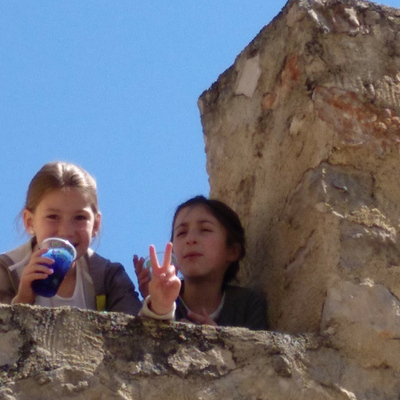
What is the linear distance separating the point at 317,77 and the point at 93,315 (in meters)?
1.10

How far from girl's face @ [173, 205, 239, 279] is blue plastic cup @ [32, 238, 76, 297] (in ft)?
1.83

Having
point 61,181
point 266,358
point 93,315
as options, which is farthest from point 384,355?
point 61,181

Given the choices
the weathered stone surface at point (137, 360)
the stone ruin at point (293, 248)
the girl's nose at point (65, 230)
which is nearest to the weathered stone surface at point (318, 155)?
the stone ruin at point (293, 248)

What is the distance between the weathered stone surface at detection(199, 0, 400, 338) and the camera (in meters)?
2.93

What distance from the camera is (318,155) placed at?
121 inches

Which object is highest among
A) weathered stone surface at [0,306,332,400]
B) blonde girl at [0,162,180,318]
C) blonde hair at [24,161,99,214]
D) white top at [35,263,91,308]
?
blonde hair at [24,161,99,214]

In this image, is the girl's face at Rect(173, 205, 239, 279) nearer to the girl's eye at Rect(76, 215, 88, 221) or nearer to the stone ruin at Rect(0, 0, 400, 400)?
the stone ruin at Rect(0, 0, 400, 400)

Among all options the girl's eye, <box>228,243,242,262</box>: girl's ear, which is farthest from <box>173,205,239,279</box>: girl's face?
the girl's eye

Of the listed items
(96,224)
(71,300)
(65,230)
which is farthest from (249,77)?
(71,300)

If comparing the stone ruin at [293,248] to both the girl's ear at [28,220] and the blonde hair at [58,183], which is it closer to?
the blonde hair at [58,183]

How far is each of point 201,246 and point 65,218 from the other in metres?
0.47

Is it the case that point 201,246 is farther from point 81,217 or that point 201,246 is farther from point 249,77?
point 249,77

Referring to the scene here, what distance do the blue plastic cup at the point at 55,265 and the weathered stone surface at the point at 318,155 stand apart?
0.64 meters

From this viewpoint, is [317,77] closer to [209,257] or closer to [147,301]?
[209,257]
